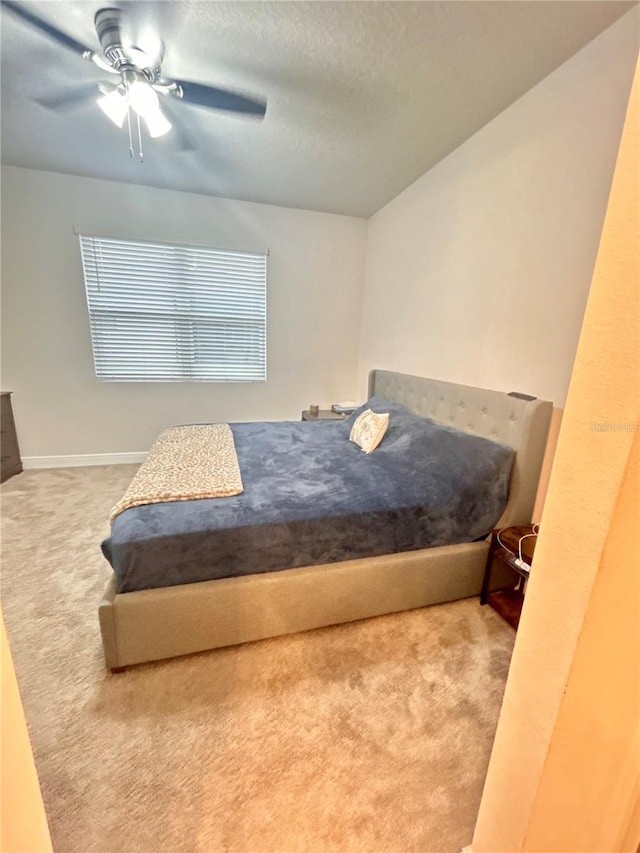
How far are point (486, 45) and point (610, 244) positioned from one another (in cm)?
183

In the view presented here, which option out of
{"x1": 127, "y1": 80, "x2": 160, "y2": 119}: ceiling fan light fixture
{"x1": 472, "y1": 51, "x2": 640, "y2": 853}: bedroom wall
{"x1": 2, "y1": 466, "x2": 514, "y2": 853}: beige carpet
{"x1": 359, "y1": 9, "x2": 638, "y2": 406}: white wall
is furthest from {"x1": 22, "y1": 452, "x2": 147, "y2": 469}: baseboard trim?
{"x1": 472, "y1": 51, "x2": 640, "y2": 853}: bedroom wall

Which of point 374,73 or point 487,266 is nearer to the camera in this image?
point 374,73

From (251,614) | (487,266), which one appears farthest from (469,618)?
(487,266)

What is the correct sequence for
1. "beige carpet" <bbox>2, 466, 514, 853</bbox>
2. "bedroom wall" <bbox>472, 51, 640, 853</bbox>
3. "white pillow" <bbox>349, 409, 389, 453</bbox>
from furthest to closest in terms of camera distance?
"white pillow" <bbox>349, 409, 389, 453</bbox> → "beige carpet" <bbox>2, 466, 514, 853</bbox> → "bedroom wall" <bbox>472, 51, 640, 853</bbox>

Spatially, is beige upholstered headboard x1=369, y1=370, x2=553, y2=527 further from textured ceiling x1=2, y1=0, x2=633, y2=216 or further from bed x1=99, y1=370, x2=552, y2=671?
textured ceiling x1=2, y1=0, x2=633, y2=216

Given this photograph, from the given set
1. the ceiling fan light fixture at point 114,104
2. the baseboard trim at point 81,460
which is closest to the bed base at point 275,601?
the ceiling fan light fixture at point 114,104

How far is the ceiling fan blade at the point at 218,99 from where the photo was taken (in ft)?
5.63

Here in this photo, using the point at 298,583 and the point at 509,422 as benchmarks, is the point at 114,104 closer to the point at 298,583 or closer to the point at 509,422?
the point at 298,583

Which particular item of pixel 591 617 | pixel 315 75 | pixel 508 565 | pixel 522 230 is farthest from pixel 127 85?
pixel 508 565

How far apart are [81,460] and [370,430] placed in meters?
3.06

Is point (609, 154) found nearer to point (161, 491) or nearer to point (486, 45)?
point (486, 45)

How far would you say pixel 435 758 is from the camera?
1.19m

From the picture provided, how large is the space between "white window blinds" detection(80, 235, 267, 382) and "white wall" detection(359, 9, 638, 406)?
5.76ft

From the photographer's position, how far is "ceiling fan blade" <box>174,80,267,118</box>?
1.72 m
